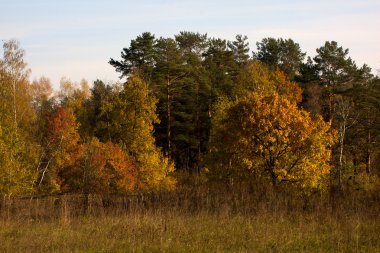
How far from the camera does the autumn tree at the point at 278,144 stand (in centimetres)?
2542

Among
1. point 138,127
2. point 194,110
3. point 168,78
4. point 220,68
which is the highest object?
point 220,68

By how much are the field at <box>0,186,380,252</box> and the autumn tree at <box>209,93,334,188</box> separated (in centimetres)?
824

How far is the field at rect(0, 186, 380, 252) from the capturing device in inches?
413

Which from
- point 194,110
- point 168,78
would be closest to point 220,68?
point 194,110

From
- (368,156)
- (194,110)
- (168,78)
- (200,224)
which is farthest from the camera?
(194,110)

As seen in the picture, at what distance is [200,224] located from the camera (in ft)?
42.5

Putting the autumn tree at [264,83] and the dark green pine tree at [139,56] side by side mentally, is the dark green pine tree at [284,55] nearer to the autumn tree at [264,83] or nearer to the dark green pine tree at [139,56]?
the autumn tree at [264,83]

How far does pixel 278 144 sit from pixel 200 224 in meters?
13.9

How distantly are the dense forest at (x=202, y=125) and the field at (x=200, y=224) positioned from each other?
29.8 feet

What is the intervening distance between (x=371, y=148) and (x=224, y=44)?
23.0m

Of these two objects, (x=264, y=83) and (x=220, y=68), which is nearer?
(x=264, y=83)

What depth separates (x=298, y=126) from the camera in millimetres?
26172

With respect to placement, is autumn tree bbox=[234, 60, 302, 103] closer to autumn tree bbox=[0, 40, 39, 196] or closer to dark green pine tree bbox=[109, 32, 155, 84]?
dark green pine tree bbox=[109, 32, 155, 84]

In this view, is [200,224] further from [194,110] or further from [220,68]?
[220,68]
